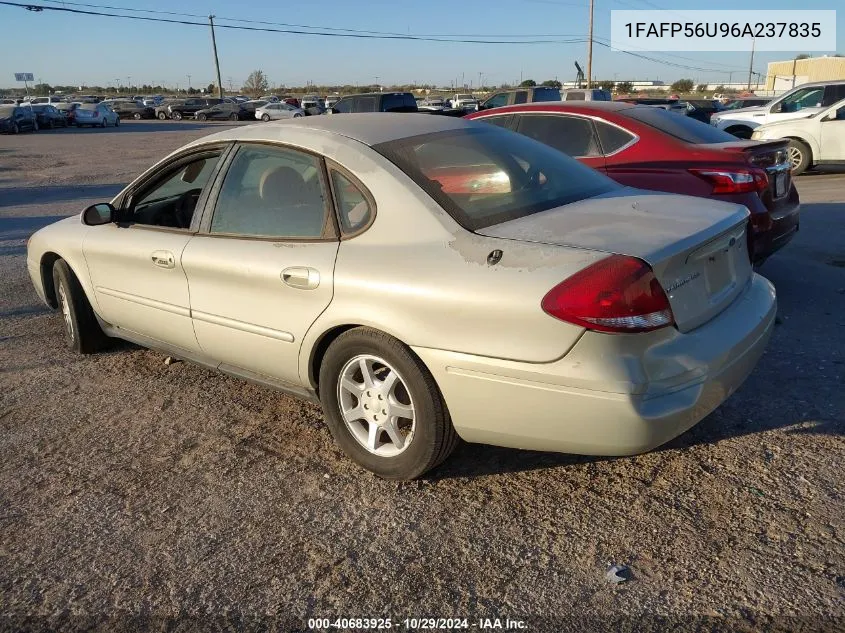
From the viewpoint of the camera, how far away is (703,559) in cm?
263

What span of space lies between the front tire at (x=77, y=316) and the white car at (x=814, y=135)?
11.5m

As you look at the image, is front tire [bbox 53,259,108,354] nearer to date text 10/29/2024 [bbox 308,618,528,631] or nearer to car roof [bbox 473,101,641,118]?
date text 10/29/2024 [bbox 308,618,528,631]

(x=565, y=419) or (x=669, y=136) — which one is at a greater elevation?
(x=669, y=136)

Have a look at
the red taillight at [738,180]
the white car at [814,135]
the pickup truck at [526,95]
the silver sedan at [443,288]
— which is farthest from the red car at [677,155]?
the pickup truck at [526,95]

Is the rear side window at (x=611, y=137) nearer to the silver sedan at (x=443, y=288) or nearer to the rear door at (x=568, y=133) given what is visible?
the rear door at (x=568, y=133)

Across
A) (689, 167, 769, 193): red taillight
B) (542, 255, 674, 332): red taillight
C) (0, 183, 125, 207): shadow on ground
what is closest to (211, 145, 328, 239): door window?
(542, 255, 674, 332): red taillight

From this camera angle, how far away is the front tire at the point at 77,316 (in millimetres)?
4836

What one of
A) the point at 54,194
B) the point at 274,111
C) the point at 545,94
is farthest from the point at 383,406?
the point at 274,111

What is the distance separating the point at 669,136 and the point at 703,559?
168 inches

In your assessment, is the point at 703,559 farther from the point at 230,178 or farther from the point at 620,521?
the point at 230,178

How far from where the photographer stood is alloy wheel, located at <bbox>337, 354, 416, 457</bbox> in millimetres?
3129

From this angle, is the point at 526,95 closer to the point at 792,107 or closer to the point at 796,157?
the point at 792,107

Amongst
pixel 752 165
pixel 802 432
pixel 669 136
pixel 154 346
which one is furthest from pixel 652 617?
pixel 669 136

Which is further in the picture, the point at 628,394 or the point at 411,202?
the point at 411,202
